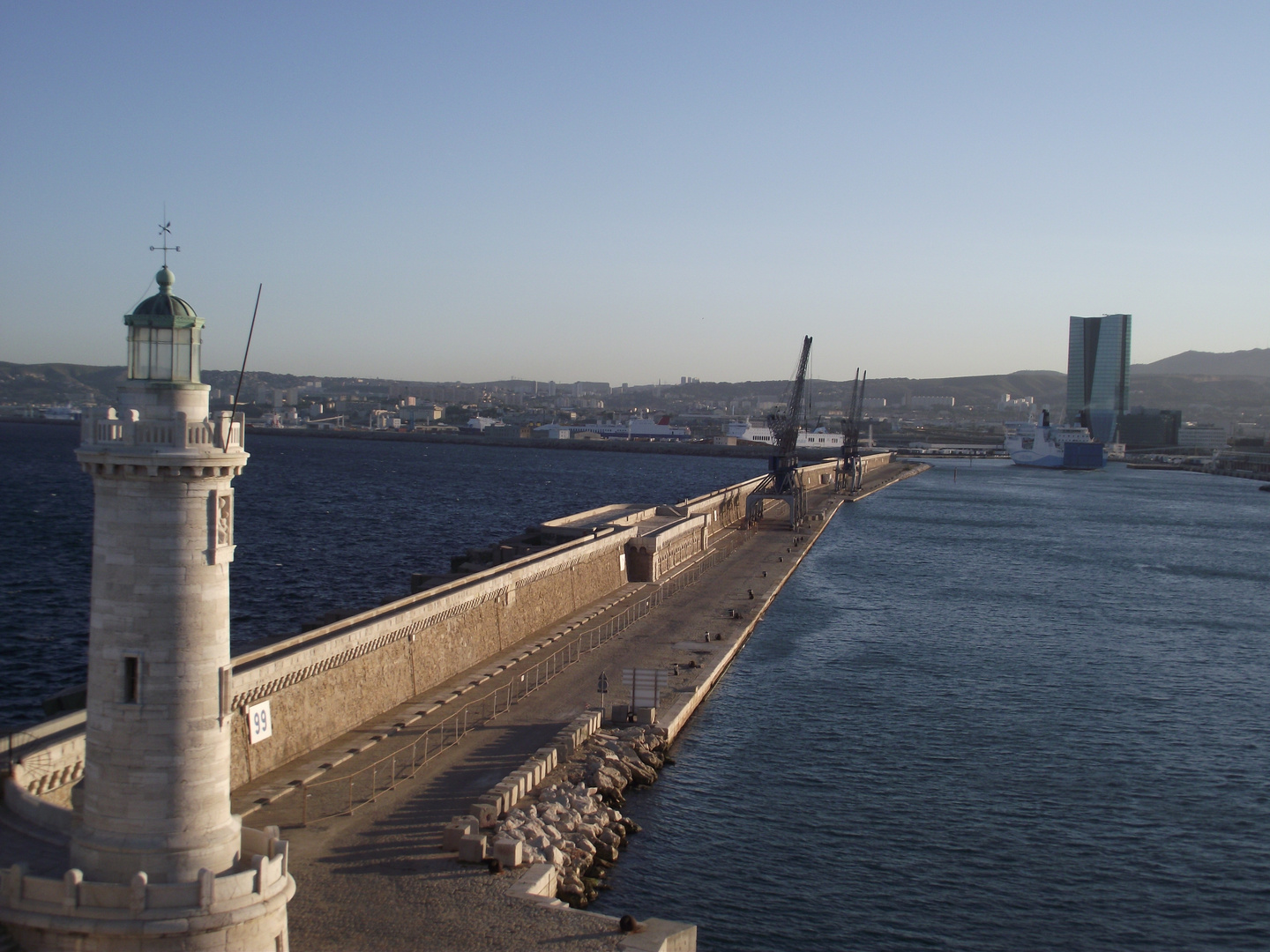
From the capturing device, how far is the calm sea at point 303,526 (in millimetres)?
29594

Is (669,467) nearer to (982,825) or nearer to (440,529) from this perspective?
(440,529)

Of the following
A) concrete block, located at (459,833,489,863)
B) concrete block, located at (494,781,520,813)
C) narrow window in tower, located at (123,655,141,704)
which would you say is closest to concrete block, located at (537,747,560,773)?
concrete block, located at (494,781,520,813)

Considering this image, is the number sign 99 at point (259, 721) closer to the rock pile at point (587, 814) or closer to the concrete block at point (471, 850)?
the rock pile at point (587, 814)

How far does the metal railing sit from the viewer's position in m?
13.6

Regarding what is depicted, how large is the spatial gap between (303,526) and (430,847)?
4616 centimetres

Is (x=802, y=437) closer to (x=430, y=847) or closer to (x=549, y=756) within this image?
(x=549, y=756)

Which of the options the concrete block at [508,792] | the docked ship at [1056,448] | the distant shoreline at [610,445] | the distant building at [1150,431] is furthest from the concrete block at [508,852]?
the distant building at [1150,431]

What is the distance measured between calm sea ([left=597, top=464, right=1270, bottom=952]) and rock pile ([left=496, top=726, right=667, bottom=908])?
0.38 m

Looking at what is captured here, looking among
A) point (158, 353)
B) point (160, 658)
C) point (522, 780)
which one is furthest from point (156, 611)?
point (522, 780)

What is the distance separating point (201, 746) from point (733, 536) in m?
46.1

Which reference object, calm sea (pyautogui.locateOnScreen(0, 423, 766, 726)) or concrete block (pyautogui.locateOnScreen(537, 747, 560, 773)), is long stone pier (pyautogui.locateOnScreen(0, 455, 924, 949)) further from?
calm sea (pyautogui.locateOnScreen(0, 423, 766, 726))

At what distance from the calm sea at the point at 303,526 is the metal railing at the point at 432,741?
6.36m

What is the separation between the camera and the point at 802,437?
18738 centimetres

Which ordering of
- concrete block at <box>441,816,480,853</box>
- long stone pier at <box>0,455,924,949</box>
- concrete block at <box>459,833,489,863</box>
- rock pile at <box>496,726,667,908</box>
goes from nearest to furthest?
long stone pier at <box>0,455,924,949</box>, concrete block at <box>459,833,489,863</box>, concrete block at <box>441,816,480,853</box>, rock pile at <box>496,726,667,908</box>
